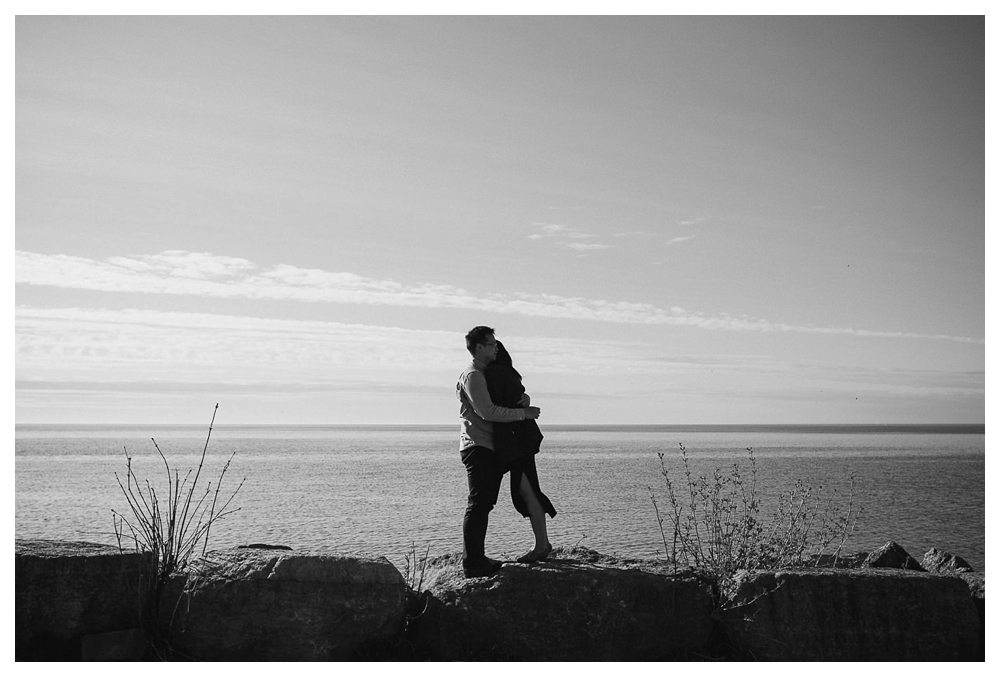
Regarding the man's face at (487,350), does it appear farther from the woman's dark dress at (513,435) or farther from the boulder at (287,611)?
the boulder at (287,611)

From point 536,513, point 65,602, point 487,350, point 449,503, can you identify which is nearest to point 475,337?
point 487,350

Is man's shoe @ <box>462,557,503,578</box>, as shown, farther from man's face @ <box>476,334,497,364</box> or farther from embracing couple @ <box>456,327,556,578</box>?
man's face @ <box>476,334,497,364</box>

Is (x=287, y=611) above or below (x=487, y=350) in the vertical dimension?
below

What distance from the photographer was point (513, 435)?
6.38 meters

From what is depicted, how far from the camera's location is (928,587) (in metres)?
5.51

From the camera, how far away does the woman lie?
6363 mm

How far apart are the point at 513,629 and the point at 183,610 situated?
2.18 m

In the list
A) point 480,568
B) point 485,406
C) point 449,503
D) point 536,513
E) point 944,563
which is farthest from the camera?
point 449,503

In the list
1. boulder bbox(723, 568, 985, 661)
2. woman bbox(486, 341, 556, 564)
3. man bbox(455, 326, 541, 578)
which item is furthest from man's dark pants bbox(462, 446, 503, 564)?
boulder bbox(723, 568, 985, 661)

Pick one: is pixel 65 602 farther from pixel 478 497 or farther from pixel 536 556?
pixel 536 556

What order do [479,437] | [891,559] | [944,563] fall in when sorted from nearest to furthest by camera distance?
[479,437] → [891,559] → [944,563]

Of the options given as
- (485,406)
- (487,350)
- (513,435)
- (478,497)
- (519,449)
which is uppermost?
(487,350)

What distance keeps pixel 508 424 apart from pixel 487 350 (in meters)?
0.61

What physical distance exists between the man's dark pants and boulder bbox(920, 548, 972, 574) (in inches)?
255
